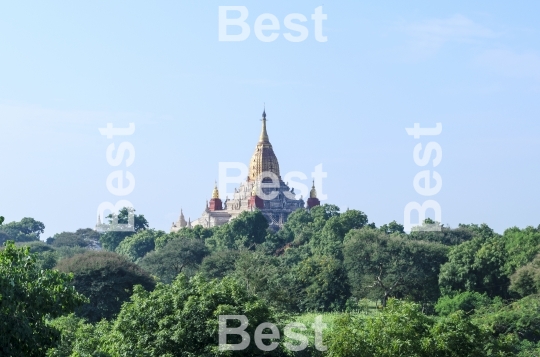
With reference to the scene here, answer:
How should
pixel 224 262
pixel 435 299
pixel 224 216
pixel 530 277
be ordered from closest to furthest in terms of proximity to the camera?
pixel 530 277 < pixel 435 299 < pixel 224 262 < pixel 224 216

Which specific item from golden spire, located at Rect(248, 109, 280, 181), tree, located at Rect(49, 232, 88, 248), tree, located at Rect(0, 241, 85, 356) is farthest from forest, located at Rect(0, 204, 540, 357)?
golden spire, located at Rect(248, 109, 280, 181)

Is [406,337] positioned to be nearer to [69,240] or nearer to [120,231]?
[120,231]

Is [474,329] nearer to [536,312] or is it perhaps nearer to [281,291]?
[536,312]

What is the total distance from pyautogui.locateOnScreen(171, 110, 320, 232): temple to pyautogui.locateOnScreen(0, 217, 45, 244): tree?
17.6 meters

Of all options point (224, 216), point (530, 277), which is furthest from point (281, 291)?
point (224, 216)

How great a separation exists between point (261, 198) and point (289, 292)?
3250 inches

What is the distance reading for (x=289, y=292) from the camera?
2645 inches

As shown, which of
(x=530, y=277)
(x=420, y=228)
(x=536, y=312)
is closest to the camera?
(x=536, y=312)

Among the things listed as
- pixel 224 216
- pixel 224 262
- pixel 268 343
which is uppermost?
pixel 224 216

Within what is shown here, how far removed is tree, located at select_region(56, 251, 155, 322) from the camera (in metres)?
64.2

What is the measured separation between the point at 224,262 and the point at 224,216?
2822 inches

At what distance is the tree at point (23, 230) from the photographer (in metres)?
146

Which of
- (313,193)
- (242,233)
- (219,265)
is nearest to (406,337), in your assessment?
(219,265)

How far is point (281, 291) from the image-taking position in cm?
6147
